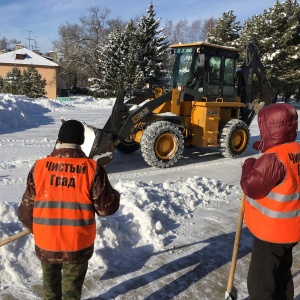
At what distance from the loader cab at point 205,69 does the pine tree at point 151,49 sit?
22.3 m

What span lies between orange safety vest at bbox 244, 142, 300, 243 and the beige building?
42.3 metres

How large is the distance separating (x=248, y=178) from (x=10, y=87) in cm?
3165

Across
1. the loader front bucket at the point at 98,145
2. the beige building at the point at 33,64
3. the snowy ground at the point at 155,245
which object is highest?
the beige building at the point at 33,64

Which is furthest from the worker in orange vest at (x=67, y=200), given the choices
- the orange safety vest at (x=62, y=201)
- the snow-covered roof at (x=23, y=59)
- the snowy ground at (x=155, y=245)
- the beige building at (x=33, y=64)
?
the snow-covered roof at (x=23, y=59)

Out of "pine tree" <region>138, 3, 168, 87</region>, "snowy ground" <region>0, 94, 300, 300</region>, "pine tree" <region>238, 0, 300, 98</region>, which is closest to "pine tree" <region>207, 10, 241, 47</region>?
"pine tree" <region>238, 0, 300, 98</region>

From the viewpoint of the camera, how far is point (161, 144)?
770cm

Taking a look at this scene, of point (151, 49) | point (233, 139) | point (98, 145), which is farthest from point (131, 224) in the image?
point (151, 49)

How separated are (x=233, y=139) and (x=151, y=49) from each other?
24202mm

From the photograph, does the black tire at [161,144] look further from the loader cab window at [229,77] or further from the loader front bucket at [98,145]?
the loader cab window at [229,77]

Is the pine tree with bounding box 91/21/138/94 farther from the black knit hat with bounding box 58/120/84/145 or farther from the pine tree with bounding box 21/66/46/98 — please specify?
the black knit hat with bounding box 58/120/84/145

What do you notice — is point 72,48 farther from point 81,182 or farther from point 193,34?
point 81,182

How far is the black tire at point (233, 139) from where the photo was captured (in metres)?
8.69

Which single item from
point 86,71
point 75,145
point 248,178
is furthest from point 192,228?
point 86,71

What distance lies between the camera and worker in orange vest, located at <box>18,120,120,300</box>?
7.80ft
